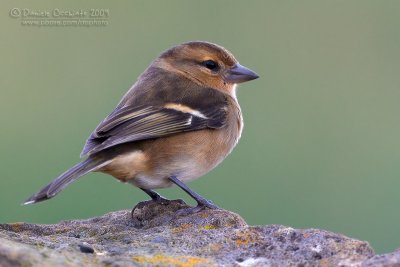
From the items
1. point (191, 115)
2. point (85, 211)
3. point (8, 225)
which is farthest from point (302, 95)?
point (8, 225)

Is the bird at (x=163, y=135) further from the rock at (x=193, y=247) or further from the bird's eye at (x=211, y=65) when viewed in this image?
the rock at (x=193, y=247)

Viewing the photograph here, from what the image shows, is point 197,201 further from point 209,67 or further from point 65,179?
point 209,67

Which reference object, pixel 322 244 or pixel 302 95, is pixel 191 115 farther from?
pixel 302 95

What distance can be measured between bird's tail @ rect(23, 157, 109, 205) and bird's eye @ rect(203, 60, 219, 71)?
6.17 feet

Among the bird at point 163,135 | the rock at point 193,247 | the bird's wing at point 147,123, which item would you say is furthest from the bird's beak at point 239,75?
the rock at point 193,247

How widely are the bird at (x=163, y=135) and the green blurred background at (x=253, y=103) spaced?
196 cm

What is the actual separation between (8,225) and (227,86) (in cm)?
285

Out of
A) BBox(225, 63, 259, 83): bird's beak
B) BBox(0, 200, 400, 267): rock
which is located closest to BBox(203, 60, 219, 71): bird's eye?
BBox(225, 63, 259, 83): bird's beak

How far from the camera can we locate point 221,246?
4273mm

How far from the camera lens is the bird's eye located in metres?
7.38

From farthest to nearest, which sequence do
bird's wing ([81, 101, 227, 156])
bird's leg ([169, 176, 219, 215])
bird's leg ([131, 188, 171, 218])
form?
bird's wing ([81, 101, 227, 156])
bird's leg ([131, 188, 171, 218])
bird's leg ([169, 176, 219, 215])

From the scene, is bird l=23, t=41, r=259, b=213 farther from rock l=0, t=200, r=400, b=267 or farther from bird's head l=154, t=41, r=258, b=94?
rock l=0, t=200, r=400, b=267

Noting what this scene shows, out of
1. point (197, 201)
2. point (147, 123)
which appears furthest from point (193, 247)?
point (147, 123)

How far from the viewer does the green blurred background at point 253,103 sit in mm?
9281
